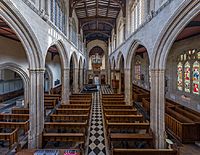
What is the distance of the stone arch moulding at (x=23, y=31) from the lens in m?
5.37

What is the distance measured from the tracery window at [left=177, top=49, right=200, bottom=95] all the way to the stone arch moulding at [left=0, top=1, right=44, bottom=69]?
8739 mm

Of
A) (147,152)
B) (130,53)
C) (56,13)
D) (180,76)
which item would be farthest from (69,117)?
(180,76)

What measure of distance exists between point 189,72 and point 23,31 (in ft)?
32.0

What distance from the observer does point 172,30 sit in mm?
6031

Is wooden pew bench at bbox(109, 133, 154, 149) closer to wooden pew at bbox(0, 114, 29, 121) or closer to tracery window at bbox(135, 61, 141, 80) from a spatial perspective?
wooden pew at bbox(0, 114, 29, 121)

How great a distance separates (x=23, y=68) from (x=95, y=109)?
673 centimetres

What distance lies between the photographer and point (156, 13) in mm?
7242

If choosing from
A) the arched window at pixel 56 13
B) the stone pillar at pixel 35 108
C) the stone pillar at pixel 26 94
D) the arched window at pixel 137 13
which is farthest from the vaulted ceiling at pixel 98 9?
the stone pillar at pixel 35 108

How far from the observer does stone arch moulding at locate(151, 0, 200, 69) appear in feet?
16.3

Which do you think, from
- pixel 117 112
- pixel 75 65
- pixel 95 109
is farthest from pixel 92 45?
pixel 117 112

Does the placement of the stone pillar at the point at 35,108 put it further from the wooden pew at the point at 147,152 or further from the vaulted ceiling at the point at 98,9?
the vaulted ceiling at the point at 98,9

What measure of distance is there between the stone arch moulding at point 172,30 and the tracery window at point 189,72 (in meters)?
4.27

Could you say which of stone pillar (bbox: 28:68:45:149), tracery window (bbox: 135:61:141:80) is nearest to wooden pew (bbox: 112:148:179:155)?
stone pillar (bbox: 28:68:45:149)

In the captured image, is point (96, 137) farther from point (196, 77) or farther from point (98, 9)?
point (98, 9)
